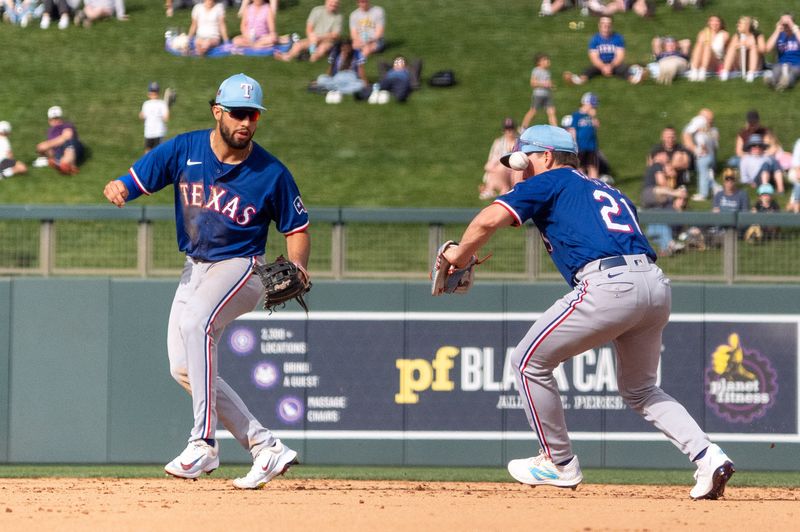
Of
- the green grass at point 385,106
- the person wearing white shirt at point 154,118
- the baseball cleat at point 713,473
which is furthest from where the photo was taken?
the person wearing white shirt at point 154,118

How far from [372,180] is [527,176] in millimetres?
9543

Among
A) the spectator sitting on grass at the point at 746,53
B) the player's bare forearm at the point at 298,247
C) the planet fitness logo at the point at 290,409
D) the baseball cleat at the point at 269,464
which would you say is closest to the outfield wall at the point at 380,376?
the planet fitness logo at the point at 290,409

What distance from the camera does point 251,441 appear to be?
7.63 metres

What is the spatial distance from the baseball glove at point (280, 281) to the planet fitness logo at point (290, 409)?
509cm

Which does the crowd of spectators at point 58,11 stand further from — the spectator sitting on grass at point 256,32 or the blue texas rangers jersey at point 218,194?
the blue texas rangers jersey at point 218,194

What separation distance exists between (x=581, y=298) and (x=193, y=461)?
7.46 feet

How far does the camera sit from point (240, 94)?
7.37 metres

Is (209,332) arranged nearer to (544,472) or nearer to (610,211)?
(544,472)

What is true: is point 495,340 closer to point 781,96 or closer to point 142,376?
point 142,376

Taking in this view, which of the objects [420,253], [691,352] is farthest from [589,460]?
[420,253]

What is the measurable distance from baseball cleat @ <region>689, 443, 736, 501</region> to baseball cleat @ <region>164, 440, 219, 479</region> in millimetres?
2676

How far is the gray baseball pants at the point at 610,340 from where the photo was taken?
6996 mm

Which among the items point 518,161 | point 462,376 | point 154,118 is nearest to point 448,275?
point 518,161

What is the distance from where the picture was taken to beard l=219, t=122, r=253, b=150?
7363 mm
